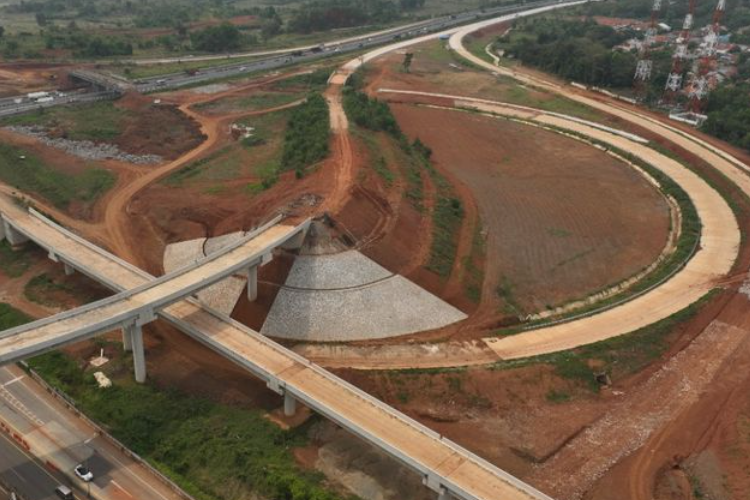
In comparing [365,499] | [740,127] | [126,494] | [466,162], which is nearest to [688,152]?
[740,127]

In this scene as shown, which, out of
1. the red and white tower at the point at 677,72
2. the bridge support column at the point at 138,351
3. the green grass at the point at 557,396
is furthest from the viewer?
the red and white tower at the point at 677,72

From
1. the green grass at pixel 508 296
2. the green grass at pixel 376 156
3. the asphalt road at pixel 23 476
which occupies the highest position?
the green grass at pixel 376 156

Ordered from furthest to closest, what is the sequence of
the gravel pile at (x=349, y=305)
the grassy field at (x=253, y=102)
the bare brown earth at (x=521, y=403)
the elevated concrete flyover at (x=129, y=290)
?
the grassy field at (x=253, y=102)
the gravel pile at (x=349, y=305)
the bare brown earth at (x=521, y=403)
the elevated concrete flyover at (x=129, y=290)

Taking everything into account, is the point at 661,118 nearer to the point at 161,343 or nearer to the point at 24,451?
the point at 161,343

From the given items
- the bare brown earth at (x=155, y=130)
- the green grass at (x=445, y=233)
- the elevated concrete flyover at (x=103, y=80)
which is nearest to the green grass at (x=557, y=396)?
the green grass at (x=445, y=233)

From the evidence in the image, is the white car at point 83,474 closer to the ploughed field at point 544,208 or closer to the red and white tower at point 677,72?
the ploughed field at point 544,208

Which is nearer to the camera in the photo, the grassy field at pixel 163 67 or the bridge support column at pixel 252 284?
the bridge support column at pixel 252 284

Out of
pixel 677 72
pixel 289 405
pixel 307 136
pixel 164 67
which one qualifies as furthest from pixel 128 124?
pixel 677 72
